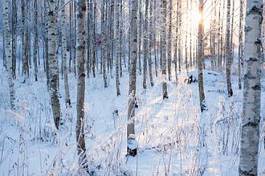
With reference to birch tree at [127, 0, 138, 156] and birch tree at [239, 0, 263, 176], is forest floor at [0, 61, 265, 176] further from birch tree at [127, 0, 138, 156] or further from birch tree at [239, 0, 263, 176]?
birch tree at [239, 0, 263, 176]

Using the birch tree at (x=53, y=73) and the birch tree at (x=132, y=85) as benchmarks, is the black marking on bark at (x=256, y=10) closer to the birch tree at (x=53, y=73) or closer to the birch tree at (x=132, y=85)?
the birch tree at (x=132, y=85)

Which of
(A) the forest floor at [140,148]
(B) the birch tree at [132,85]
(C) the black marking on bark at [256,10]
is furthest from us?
(B) the birch tree at [132,85]

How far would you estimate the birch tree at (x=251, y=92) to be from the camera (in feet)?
14.6

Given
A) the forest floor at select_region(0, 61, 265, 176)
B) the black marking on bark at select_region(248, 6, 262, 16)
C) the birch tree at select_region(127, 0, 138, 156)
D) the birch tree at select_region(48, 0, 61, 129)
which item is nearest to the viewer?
the black marking on bark at select_region(248, 6, 262, 16)

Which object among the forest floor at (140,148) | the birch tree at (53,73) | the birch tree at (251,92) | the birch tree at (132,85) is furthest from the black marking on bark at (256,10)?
the birch tree at (53,73)

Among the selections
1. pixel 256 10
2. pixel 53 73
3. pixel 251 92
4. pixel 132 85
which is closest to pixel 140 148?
pixel 132 85

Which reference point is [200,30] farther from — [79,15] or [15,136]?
[79,15]

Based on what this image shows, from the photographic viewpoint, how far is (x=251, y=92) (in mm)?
4512

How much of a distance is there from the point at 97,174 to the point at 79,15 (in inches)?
100

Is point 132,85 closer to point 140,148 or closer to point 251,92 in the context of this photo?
point 140,148

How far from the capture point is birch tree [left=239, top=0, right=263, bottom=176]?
4449 millimetres

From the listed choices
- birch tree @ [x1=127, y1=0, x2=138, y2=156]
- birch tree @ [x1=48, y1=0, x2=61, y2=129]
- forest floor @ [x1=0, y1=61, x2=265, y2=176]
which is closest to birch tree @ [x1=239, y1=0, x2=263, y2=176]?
forest floor @ [x1=0, y1=61, x2=265, y2=176]

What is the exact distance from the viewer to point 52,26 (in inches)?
434

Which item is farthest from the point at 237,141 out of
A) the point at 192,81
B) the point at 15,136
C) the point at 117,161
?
the point at 192,81
